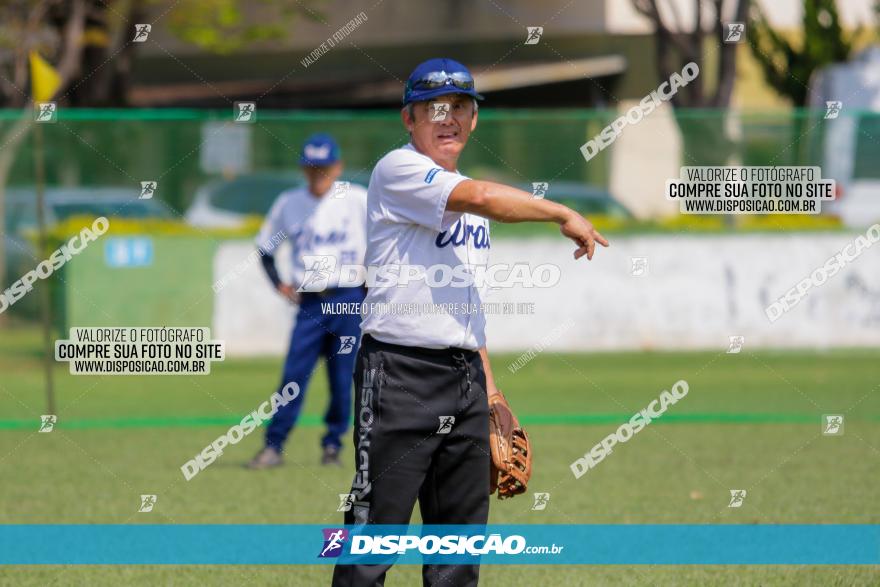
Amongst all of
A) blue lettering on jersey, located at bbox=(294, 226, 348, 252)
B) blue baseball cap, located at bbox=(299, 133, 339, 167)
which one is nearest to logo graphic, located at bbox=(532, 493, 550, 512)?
blue lettering on jersey, located at bbox=(294, 226, 348, 252)

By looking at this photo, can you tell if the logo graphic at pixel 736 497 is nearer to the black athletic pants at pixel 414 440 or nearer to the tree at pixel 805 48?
the black athletic pants at pixel 414 440

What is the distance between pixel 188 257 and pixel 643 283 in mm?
4964

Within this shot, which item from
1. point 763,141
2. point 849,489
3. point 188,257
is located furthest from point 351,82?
point 849,489

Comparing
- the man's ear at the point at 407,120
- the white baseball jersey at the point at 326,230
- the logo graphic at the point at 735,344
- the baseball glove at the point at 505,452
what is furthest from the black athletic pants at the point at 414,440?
the logo graphic at the point at 735,344

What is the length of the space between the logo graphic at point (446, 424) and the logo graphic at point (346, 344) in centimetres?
514

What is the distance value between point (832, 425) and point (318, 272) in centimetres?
501

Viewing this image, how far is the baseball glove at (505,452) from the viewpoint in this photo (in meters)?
5.35

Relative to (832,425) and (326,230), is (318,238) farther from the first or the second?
(832,425)

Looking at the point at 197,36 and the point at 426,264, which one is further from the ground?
the point at 197,36

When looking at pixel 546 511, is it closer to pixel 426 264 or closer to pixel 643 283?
pixel 426 264

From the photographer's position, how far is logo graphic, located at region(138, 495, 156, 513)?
8.54 m

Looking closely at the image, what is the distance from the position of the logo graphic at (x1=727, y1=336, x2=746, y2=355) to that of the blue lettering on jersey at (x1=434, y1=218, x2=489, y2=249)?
9.85 metres

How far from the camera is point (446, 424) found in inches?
200

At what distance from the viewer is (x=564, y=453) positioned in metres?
11.1
